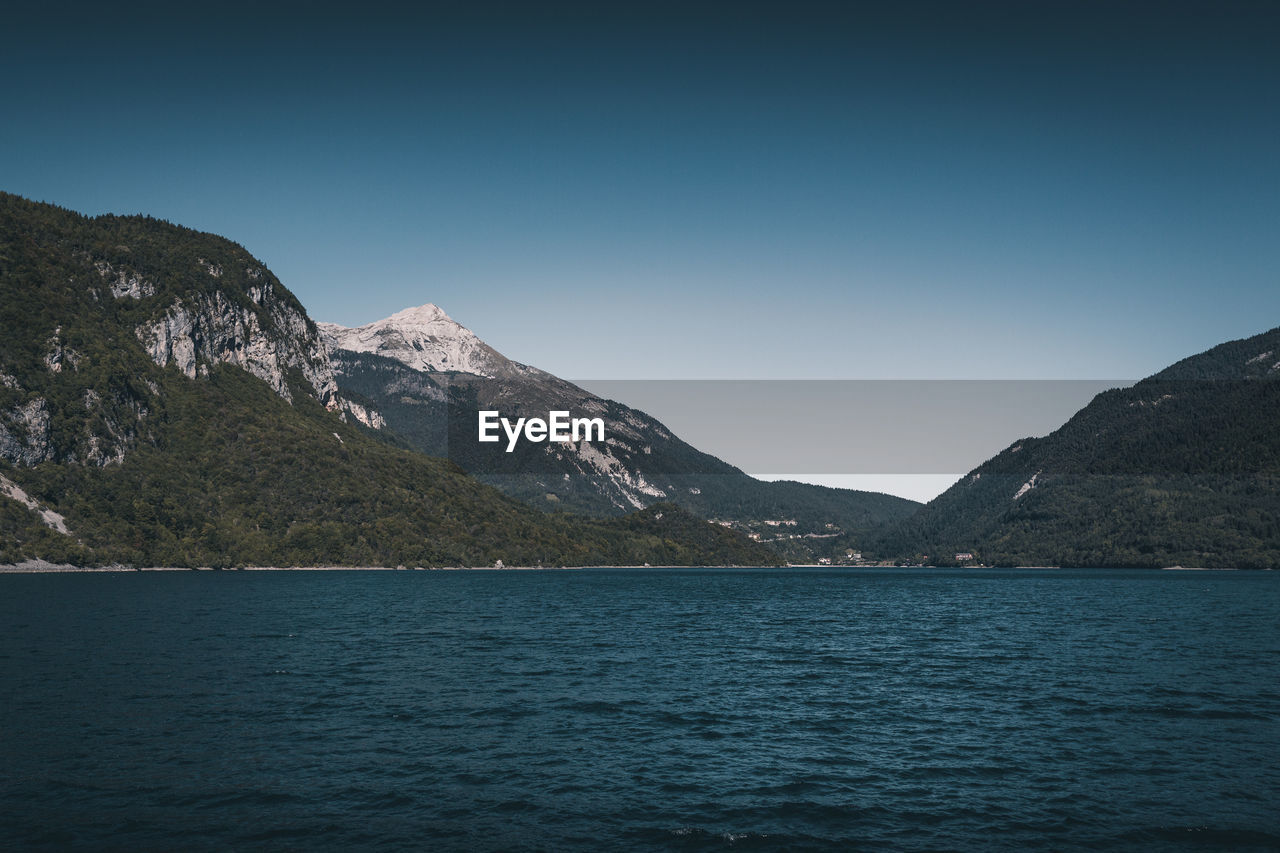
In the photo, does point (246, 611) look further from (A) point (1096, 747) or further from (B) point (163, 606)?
(A) point (1096, 747)

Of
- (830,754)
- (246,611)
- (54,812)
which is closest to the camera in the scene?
(54,812)

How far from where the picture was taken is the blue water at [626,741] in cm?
2981

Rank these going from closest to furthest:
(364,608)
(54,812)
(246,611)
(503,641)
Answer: (54,812), (503,641), (246,611), (364,608)

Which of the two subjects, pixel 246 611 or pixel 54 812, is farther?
pixel 246 611

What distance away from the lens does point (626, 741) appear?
42.9 meters

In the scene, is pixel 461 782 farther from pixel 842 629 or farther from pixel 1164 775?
pixel 842 629

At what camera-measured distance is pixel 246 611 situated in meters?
115

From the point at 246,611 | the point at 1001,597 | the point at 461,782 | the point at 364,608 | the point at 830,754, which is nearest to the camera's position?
the point at 461,782

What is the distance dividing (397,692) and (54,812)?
2582cm

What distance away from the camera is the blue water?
97.8ft

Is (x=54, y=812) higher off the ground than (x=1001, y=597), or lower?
higher

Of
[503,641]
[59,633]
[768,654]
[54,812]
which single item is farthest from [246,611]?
[54,812]

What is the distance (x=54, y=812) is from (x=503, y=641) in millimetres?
57130

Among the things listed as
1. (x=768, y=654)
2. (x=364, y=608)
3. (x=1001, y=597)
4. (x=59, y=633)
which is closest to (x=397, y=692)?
(x=768, y=654)
